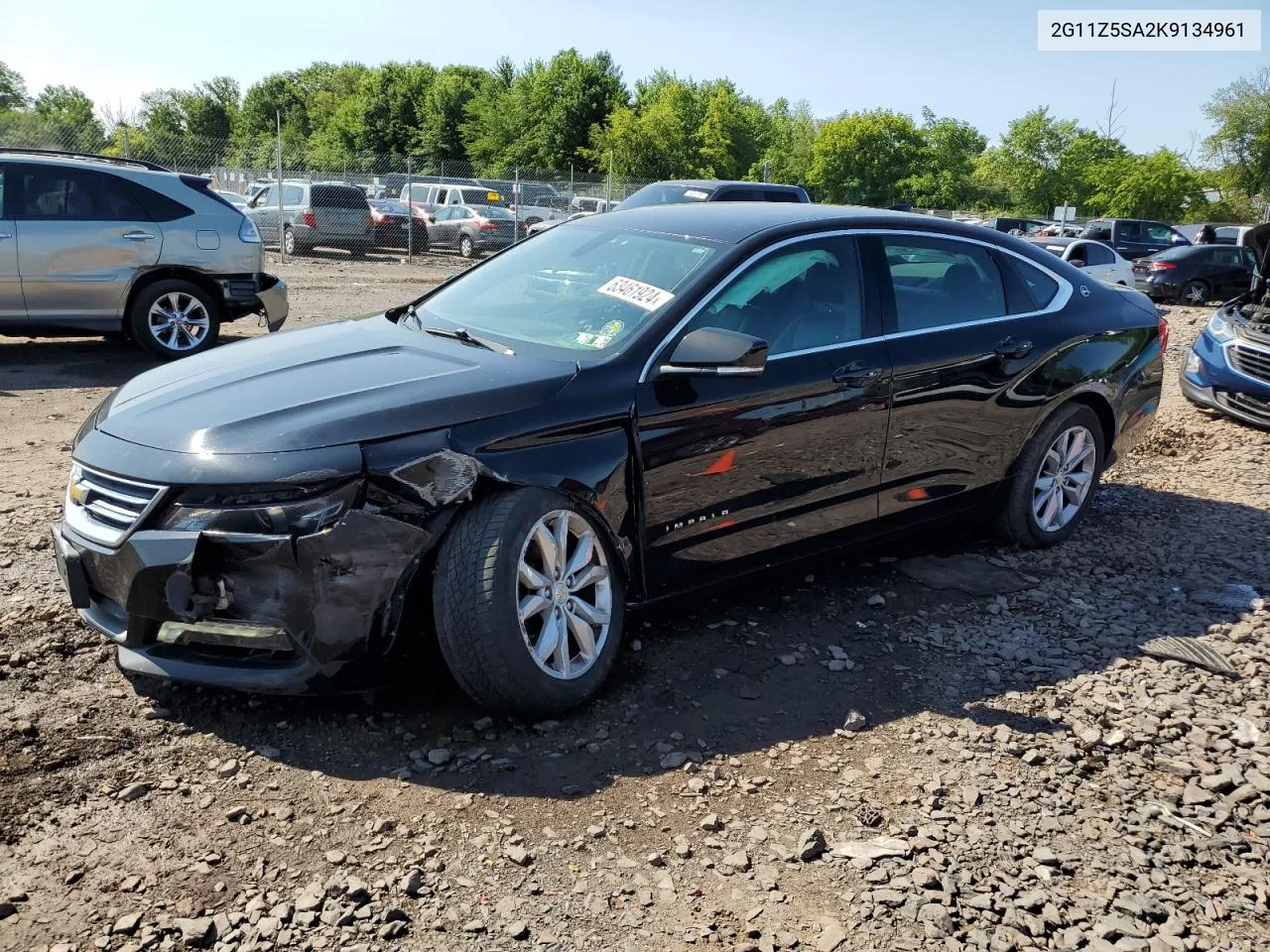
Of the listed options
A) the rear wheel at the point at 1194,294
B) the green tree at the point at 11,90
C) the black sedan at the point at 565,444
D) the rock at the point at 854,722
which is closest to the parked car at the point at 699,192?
the black sedan at the point at 565,444

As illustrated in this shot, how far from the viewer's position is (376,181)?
3234 cm

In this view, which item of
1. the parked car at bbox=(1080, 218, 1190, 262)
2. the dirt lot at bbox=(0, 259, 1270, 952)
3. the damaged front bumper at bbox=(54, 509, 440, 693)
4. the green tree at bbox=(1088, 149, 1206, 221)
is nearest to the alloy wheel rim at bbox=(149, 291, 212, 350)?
the dirt lot at bbox=(0, 259, 1270, 952)

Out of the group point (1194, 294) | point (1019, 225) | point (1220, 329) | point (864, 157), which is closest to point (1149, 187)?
point (1019, 225)

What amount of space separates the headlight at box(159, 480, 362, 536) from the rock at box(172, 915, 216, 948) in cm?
104

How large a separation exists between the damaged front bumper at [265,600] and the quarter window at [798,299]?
1.46m

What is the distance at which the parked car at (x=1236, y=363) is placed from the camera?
8.61m

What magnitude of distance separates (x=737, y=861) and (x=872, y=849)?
1.27 feet

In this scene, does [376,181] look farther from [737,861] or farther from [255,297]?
[737,861]

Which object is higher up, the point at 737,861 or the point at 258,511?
the point at 258,511

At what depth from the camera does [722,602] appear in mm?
4547

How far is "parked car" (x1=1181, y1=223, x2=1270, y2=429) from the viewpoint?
28.2 ft

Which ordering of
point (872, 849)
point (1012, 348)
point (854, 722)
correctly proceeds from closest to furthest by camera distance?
point (872, 849) → point (854, 722) → point (1012, 348)

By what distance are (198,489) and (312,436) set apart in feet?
1.17

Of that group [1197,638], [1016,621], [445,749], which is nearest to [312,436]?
[445,749]
